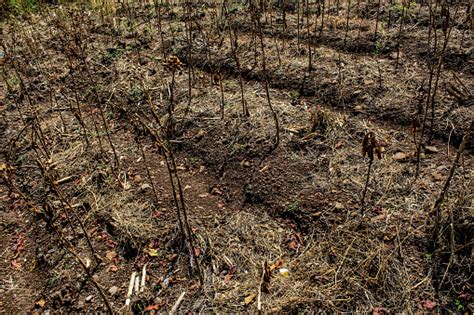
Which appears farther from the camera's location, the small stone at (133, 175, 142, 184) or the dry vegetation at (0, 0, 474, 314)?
the small stone at (133, 175, 142, 184)

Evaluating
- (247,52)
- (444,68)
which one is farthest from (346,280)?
(247,52)

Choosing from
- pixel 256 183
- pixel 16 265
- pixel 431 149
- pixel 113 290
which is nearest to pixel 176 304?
pixel 113 290

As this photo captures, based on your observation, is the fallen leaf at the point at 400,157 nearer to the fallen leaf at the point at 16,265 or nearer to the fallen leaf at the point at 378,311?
the fallen leaf at the point at 378,311

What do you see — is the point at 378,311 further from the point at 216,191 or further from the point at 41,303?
the point at 41,303

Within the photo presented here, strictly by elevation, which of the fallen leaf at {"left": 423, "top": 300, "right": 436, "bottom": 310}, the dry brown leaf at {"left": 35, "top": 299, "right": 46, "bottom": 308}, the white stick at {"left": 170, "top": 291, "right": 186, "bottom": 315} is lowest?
the dry brown leaf at {"left": 35, "top": 299, "right": 46, "bottom": 308}

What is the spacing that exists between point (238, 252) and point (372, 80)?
8.26 feet

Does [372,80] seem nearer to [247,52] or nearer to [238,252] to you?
[247,52]

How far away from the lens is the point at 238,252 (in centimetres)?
269

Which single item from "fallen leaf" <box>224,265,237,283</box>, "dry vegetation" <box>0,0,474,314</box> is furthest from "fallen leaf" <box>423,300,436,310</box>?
"fallen leaf" <box>224,265,237,283</box>

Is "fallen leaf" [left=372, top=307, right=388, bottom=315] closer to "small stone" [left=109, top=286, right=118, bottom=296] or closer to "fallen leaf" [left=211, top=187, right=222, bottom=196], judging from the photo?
"fallen leaf" [left=211, top=187, right=222, bottom=196]

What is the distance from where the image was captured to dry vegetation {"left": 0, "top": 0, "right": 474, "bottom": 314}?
242 centimetres

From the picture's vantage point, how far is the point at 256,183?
10.4 feet

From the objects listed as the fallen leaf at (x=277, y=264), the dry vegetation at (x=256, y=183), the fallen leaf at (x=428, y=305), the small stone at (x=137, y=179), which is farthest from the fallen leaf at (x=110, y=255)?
the fallen leaf at (x=428, y=305)

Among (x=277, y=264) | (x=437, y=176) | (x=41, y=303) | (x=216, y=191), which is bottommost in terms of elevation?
(x=41, y=303)
